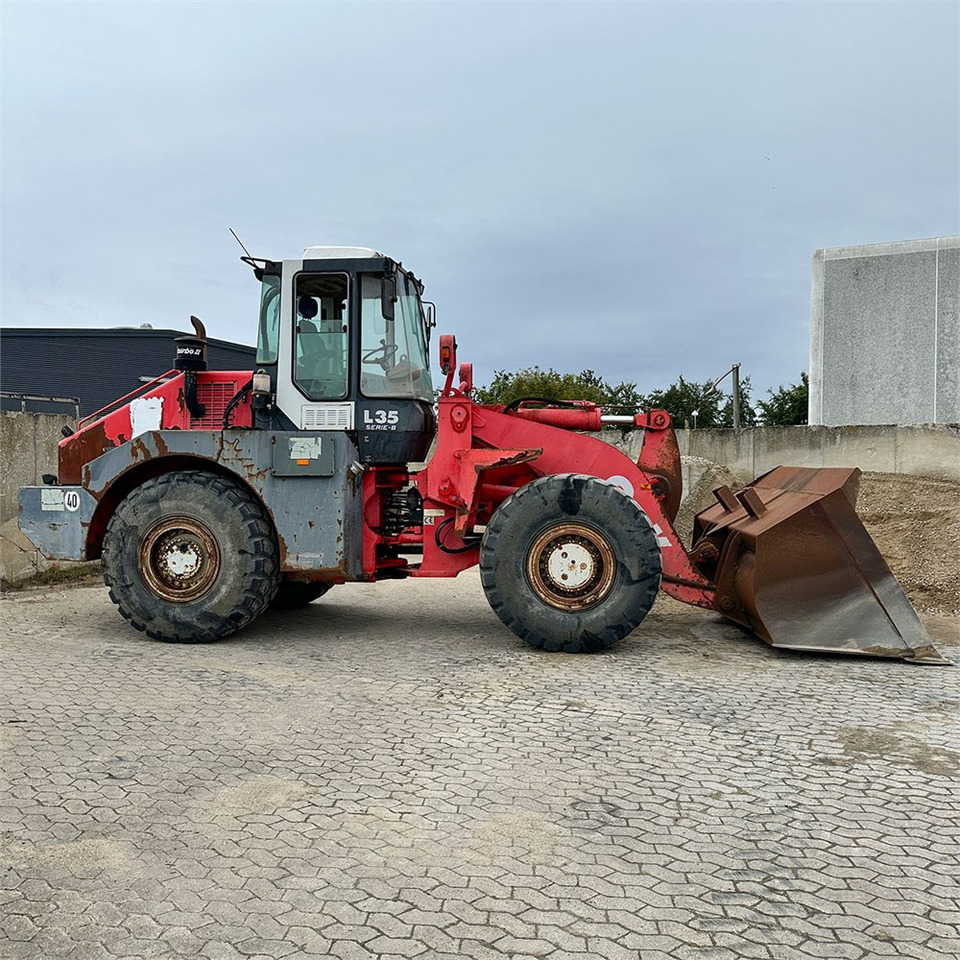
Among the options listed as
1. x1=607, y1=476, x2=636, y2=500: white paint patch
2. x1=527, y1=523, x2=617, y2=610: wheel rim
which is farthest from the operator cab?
x1=607, y1=476, x2=636, y2=500: white paint patch

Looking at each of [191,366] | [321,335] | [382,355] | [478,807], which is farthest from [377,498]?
[478,807]

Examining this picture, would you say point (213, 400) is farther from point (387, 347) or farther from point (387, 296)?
point (387, 296)

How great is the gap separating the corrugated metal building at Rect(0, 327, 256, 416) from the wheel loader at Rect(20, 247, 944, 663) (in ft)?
93.6

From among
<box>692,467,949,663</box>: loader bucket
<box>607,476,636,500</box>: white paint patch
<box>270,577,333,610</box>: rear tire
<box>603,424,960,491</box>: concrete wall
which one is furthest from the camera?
<box>603,424,960,491</box>: concrete wall

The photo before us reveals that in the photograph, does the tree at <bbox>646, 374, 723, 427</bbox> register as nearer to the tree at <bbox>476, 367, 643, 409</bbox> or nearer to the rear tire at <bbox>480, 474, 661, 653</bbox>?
the tree at <bbox>476, 367, 643, 409</bbox>

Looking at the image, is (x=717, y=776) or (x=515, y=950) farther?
(x=717, y=776)

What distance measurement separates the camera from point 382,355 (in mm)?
7781

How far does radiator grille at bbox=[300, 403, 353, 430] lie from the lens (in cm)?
773

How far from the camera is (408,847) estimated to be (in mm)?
3588

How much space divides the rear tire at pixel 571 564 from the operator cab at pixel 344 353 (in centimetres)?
129

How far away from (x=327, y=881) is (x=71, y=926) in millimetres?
825

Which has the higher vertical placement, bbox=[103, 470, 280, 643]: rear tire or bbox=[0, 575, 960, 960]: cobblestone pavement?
bbox=[103, 470, 280, 643]: rear tire

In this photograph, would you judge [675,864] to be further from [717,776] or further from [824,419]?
[824,419]

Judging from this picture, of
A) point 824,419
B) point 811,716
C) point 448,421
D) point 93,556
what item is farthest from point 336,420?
point 824,419
